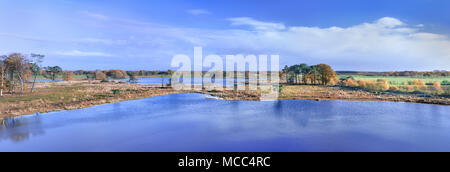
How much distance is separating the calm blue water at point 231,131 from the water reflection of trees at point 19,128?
0.06 meters

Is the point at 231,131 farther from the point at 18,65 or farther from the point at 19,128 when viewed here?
the point at 18,65

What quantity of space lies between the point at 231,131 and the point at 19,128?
55.7 ft

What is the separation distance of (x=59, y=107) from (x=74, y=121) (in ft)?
23.3

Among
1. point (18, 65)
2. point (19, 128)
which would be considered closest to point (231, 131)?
point (19, 128)

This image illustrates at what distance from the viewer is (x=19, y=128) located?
16.7 m

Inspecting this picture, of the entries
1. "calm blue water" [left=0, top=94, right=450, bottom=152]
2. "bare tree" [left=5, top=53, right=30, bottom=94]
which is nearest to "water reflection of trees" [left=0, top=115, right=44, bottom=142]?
"calm blue water" [left=0, top=94, right=450, bottom=152]

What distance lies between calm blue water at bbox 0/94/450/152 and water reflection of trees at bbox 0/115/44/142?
6cm

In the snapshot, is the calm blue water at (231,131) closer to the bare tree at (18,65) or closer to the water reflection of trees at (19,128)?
the water reflection of trees at (19,128)

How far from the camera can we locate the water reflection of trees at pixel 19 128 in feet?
48.7

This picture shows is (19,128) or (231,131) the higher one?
(19,128)

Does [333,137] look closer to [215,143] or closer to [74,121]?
[215,143]

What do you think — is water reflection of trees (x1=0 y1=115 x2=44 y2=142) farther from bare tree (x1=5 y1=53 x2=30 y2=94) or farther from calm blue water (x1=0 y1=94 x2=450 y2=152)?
bare tree (x1=5 y1=53 x2=30 y2=94)

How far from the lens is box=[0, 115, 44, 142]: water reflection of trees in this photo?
1485cm
